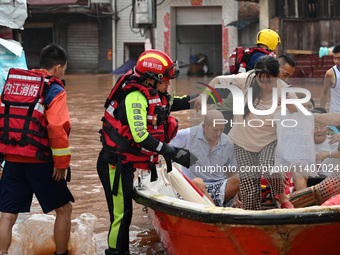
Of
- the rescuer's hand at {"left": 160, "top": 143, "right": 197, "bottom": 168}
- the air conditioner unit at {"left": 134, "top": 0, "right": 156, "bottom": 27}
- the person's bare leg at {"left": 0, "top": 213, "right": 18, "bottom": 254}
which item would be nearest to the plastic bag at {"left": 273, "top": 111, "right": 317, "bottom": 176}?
the rescuer's hand at {"left": 160, "top": 143, "right": 197, "bottom": 168}

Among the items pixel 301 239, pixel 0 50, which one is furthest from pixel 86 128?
pixel 301 239

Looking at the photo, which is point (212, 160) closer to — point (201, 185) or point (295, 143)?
point (201, 185)

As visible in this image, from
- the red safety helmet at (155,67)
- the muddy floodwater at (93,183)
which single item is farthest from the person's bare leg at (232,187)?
the red safety helmet at (155,67)

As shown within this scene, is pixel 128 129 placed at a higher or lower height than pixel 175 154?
higher

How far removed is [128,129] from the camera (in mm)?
4719

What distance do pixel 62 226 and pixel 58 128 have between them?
2.81ft

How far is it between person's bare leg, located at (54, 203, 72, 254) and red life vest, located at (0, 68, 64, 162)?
1.55 feet

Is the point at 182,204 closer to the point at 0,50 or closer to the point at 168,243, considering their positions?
the point at 168,243

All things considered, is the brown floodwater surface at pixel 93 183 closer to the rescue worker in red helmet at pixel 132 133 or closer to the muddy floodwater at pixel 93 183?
the muddy floodwater at pixel 93 183

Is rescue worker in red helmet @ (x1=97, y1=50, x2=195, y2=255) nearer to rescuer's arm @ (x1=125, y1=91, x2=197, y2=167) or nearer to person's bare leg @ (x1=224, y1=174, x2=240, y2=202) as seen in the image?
rescuer's arm @ (x1=125, y1=91, x2=197, y2=167)

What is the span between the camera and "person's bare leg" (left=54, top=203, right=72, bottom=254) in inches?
190

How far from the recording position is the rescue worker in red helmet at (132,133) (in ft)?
15.1

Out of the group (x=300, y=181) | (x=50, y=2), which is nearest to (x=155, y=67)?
(x=300, y=181)

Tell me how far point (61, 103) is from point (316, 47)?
19.3 meters
